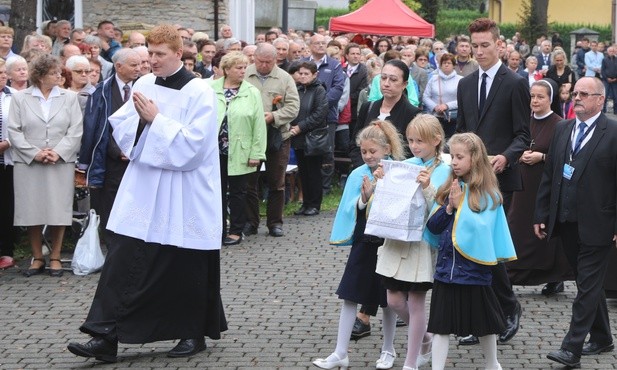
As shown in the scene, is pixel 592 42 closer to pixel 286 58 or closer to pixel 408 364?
pixel 286 58

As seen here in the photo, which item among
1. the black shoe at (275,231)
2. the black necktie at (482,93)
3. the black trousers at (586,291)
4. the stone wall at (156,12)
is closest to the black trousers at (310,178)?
the black shoe at (275,231)

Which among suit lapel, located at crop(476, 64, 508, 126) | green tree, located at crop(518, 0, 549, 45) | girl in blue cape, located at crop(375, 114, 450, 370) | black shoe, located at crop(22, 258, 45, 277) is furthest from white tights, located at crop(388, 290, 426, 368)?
green tree, located at crop(518, 0, 549, 45)

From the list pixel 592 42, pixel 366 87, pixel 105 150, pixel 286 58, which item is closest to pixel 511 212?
pixel 105 150

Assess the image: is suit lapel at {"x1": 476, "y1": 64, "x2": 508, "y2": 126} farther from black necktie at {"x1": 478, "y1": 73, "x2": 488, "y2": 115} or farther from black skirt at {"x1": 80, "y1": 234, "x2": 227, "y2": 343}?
black skirt at {"x1": 80, "y1": 234, "x2": 227, "y2": 343}

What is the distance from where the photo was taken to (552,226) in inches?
325

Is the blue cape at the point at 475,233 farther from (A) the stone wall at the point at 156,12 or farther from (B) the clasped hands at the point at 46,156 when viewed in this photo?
(A) the stone wall at the point at 156,12

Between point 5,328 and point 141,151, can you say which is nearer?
point 141,151

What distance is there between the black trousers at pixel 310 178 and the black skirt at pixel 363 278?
6.75 metres

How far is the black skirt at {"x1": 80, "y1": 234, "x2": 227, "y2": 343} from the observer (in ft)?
25.9

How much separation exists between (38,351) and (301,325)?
197cm

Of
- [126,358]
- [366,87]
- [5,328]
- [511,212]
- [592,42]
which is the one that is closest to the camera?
[126,358]

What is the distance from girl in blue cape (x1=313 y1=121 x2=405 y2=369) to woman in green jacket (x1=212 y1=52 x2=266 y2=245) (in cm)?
455

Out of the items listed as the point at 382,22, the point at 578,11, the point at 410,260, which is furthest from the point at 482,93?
the point at 578,11

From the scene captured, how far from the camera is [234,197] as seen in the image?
42.1 feet
